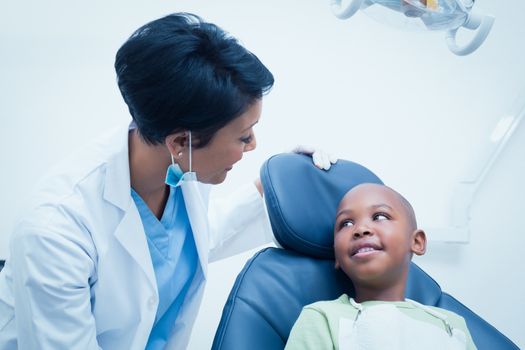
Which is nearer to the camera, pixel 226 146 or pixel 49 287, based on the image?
pixel 49 287

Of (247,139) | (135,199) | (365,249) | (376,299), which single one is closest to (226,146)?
(247,139)

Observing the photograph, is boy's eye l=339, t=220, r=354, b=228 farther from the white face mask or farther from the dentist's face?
the dentist's face

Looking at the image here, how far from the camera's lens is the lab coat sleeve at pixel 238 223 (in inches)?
49.4

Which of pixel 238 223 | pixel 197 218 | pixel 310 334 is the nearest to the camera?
pixel 310 334

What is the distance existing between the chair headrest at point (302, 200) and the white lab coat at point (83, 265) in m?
0.23

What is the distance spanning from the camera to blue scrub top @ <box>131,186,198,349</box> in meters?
1.04

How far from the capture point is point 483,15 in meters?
0.81

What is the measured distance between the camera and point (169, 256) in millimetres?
1080

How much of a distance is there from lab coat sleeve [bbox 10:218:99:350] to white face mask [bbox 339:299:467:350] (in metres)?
0.50

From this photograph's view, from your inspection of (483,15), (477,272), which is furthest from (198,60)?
(477,272)

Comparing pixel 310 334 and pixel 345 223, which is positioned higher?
pixel 345 223

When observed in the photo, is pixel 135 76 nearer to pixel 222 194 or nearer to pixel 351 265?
pixel 351 265

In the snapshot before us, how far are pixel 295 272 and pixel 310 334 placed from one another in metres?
0.16

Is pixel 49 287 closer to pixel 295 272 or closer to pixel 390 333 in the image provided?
pixel 295 272
